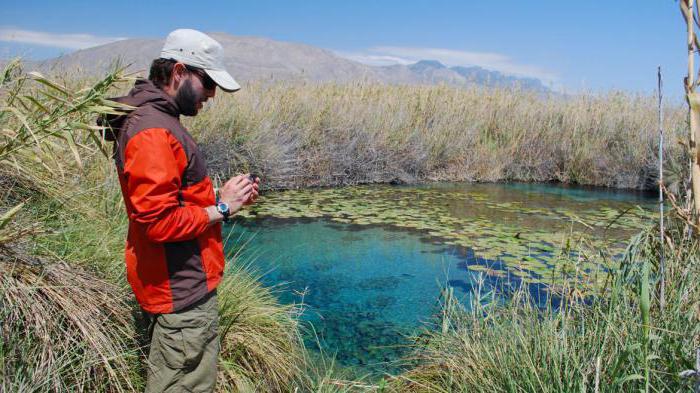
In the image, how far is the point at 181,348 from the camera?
→ 1.93 m

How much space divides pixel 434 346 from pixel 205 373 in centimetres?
137

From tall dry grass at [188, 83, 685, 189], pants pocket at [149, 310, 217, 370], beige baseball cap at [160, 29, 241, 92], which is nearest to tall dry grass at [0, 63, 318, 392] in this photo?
pants pocket at [149, 310, 217, 370]

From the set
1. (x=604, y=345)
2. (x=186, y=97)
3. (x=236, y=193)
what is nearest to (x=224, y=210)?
(x=236, y=193)

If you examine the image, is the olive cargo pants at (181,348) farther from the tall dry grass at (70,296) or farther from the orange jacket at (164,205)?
the tall dry grass at (70,296)

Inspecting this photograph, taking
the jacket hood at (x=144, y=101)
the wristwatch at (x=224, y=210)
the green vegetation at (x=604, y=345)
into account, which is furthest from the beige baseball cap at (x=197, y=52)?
the green vegetation at (x=604, y=345)

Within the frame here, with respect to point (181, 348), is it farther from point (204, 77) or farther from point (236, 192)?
point (204, 77)

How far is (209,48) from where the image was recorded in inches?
73.0

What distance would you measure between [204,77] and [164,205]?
0.48 meters

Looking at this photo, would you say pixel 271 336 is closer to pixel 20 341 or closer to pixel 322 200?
pixel 20 341

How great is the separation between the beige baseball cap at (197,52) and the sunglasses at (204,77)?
0.01 meters

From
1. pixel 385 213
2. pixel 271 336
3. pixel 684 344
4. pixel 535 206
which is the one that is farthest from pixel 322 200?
pixel 684 344

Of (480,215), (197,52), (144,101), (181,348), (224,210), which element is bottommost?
(480,215)

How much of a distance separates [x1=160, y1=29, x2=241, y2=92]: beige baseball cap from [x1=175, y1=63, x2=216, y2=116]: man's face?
3 centimetres

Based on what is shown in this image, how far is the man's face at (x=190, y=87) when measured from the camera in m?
1.87
